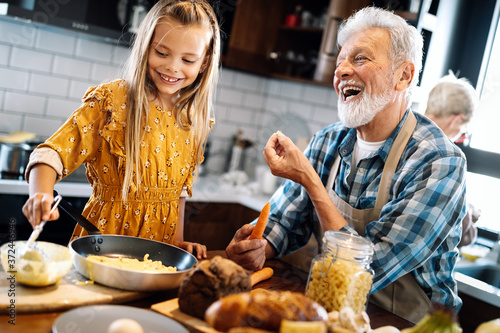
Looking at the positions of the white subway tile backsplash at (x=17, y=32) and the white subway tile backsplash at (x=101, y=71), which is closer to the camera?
the white subway tile backsplash at (x=17, y=32)

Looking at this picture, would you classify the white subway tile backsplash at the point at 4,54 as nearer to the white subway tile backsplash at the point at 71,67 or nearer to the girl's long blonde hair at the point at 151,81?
the white subway tile backsplash at the point at 71,67

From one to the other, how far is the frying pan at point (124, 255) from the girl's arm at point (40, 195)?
60mm

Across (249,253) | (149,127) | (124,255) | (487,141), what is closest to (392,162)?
(249,253)

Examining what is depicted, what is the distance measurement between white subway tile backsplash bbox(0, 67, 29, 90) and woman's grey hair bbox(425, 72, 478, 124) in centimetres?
219

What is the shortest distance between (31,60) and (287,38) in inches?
69.6

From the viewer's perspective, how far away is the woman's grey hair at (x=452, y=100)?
2.45 metres

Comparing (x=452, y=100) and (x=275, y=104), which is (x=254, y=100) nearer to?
(x=275, y=104)

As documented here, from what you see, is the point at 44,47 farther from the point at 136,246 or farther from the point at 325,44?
the point at 136,246

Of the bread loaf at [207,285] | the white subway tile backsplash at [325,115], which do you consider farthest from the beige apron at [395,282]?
the white subway tile backsplash at [325,115]

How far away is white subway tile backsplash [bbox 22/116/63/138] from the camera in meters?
2.87

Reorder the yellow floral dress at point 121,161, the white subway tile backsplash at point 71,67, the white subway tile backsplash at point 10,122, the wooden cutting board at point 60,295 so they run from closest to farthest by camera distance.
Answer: the wooden cutting board at point 60,295 → the yellow floral dress at point 121,161 → the white subway tile backsplash at point 10,122 → the white subway tile backsplash at point 71,67

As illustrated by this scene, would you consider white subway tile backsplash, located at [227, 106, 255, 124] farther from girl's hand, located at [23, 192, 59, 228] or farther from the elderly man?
girl's hand, located at [23, 192, 59, 228]

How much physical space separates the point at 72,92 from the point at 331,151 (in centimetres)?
180

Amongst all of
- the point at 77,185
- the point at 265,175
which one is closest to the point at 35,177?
the point at 77,185
